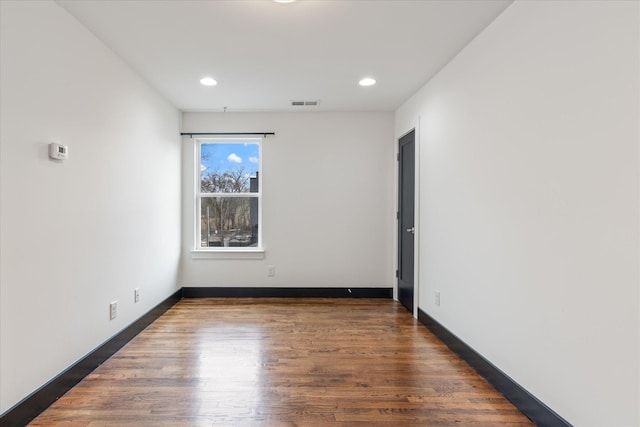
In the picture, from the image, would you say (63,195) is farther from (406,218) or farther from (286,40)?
(406,218)

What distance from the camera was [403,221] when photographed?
413cm

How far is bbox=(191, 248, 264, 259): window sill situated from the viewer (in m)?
4.41

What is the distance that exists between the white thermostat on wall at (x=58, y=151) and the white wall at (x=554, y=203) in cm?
276

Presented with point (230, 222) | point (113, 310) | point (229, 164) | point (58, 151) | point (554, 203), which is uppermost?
point (229, 164)

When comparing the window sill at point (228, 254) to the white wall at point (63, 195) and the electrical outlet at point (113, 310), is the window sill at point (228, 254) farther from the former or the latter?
the electrical outlet at point (113, 310)

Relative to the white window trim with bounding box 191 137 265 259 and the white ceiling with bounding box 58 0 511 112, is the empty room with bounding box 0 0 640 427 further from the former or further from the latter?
the white window trim with bounding box 191 137 265 259

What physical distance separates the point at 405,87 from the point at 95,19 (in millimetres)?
2714

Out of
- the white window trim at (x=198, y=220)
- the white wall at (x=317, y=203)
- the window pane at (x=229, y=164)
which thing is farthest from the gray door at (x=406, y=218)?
the window pane at (x=229, y=164)

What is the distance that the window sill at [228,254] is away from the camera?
173 inches

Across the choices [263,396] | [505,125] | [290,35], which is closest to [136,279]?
[263,396]

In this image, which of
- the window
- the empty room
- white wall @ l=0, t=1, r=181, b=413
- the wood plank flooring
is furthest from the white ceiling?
the wood plank flooring

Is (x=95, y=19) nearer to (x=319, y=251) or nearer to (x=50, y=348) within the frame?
(x=50, y=348)

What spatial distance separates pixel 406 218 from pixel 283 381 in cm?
243

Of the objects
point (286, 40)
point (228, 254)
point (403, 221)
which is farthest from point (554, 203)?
point (228, 254)
